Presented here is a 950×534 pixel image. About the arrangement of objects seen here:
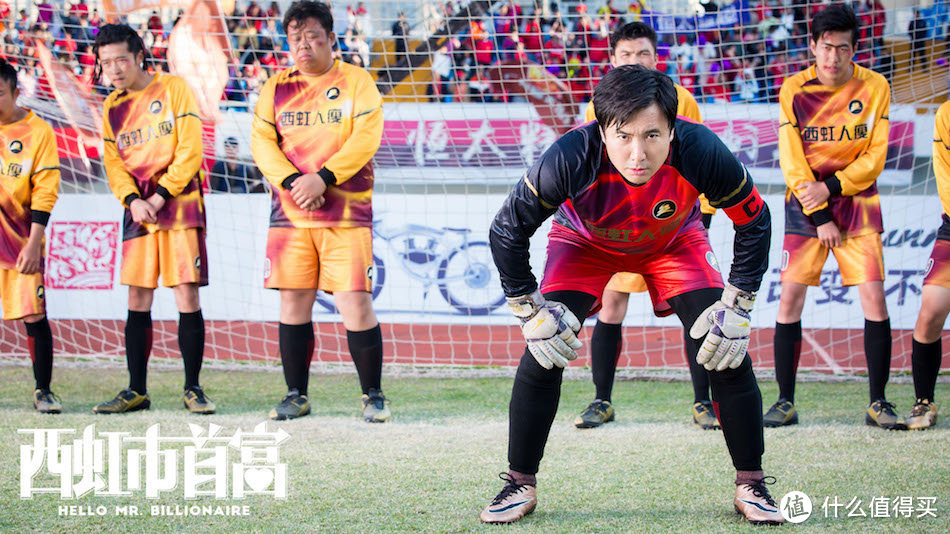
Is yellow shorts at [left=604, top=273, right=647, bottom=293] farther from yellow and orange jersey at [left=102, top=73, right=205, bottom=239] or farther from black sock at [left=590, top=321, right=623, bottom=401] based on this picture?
yellow and orange jersey at [left=102, top=73, right=205, bottom=239]

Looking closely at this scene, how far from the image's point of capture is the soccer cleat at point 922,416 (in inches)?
163

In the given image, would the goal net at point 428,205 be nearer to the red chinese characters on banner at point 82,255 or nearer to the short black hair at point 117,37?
the red chinese characters on banner at point 82,255

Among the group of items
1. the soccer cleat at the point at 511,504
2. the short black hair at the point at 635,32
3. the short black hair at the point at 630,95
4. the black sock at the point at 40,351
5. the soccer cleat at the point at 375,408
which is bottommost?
the soccer cleat at the point at 375,408

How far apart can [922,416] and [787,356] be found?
26.4 inches

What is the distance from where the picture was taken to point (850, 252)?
171 inches

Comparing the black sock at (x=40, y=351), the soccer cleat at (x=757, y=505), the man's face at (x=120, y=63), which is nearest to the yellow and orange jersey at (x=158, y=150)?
the man's face at (x=120, y=63)

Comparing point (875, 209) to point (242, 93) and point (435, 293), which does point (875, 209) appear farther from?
point (242, 93)

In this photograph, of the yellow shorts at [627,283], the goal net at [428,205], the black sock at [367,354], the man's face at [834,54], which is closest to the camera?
the man's face at [834,54]

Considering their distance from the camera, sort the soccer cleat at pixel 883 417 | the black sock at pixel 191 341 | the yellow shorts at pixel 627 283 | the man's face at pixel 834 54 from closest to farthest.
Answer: the soccer cleat at pixel 883 417
the man's face at pixel 834 54
the yellow shorts at pixel 627 283
the black sock at pixel 191 341

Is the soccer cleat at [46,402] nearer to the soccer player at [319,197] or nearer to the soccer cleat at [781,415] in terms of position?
the soccer player at [319,197]

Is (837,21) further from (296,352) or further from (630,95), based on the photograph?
(296,352)

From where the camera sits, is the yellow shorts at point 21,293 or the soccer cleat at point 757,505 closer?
the soccer cleat at point 757,505

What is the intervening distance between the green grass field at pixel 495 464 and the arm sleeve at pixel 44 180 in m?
1.13

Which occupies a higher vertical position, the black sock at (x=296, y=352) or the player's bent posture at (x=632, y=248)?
the player's bent posture at (x=632, y=248)
